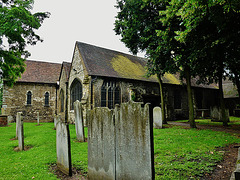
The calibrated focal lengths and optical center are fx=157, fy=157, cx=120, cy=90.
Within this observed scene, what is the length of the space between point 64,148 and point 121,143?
2012mm

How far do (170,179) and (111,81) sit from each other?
12.5m

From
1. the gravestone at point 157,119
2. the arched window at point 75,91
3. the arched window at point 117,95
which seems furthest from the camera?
the arched window at point 75,91

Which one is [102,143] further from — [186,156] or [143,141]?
[186,156]

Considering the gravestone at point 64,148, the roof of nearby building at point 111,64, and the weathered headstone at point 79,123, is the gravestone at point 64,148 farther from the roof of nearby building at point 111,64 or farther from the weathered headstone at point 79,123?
the roof of nearby building at point 111,64

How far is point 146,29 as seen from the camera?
38.3ft

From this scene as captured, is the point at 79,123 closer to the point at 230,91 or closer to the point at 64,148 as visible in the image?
the point at 64,148

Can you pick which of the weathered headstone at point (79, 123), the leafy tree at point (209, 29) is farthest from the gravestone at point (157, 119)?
the weathered headstone at point (79, 123)

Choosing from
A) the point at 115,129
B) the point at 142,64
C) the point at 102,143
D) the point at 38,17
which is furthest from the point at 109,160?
the point at 142,64

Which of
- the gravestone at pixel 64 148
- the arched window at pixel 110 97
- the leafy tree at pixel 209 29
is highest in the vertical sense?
the leafy tree at pixel 209 29

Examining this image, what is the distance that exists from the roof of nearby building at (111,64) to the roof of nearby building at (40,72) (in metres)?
9.36

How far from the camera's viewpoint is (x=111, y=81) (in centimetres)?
1566

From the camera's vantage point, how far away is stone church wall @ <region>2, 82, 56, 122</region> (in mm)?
20688

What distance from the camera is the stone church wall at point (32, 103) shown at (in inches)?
814

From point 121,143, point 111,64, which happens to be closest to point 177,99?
point 111,64
